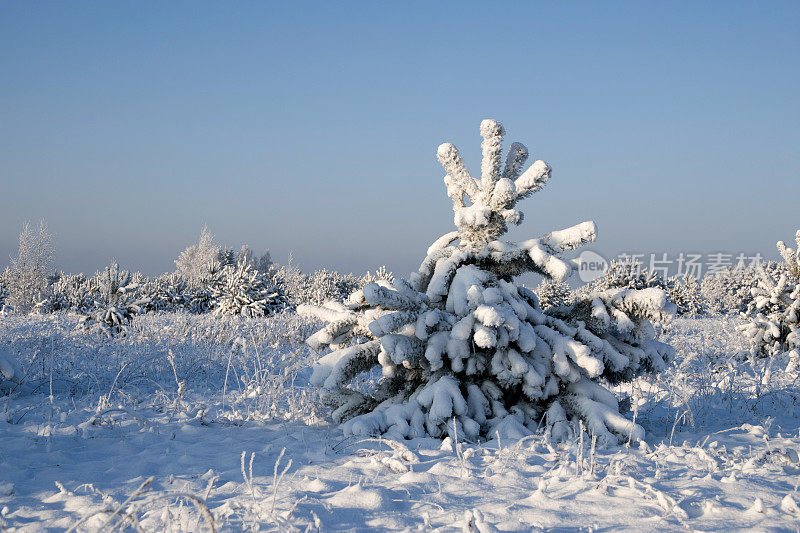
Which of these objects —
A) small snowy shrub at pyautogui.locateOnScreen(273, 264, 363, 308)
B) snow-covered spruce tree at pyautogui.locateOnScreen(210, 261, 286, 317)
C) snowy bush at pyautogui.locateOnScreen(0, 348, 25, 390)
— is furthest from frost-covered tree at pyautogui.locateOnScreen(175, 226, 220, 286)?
snowy bush at pyautogui.locateOnScreen(0, 348, 25, 390)

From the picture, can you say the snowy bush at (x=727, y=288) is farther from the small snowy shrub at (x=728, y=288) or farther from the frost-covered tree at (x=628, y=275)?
the frost-covered tree at (x=628, y=275)

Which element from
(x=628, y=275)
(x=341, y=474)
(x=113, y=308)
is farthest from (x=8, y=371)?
(x=628, y=275)

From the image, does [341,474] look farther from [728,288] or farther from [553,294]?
[728,288]

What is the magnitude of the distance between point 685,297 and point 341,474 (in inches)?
1305

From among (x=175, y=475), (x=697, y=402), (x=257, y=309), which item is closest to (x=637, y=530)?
(x=175, y=475)

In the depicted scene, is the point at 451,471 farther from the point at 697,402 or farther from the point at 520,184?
the point at 697,402

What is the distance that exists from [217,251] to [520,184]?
39.2m

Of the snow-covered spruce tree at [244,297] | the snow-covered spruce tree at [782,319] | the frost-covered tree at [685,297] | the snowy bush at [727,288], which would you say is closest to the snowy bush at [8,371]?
the snow-covered spruce tree at [782,319]

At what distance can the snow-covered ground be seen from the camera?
2.19m

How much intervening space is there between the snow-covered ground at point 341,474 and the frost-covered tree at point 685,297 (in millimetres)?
25930

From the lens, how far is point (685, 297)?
30953 millimetres

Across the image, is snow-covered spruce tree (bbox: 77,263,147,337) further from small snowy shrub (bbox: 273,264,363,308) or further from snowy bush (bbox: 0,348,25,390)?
small snowy shrub (bbox: 273,264,363,308)

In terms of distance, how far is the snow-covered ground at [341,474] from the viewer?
219 centimetres

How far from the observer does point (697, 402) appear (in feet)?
18.0
